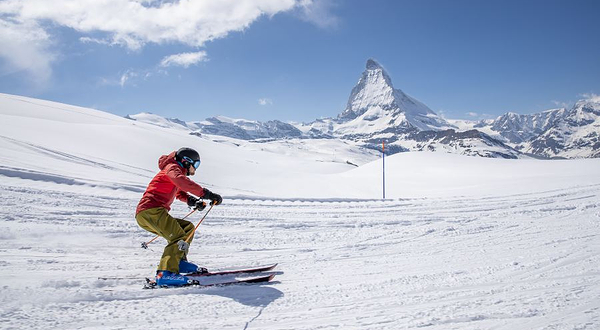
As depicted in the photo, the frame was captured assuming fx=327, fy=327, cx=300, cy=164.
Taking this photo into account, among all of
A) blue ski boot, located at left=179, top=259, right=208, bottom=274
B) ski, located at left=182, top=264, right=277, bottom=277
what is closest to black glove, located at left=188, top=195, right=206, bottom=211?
blue ski boot, located at left=179, top=259, right=208, bottom=274

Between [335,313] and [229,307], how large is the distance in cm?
119

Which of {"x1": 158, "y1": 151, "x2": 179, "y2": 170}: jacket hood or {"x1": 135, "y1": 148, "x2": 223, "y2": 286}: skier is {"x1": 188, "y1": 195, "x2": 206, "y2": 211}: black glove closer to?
{"x1": 135, "y1": 148, "x2": 223, "y2": 286}: skier

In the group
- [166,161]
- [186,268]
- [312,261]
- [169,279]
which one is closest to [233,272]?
[186,268]

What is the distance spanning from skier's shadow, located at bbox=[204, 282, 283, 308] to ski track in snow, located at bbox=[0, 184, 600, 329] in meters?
0.02

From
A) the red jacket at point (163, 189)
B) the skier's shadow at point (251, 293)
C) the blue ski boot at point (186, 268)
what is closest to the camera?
the skier's shadow at point (251, 293)

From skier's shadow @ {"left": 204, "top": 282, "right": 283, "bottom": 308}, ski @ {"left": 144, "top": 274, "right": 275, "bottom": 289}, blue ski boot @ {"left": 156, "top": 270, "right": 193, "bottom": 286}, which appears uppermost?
blue ski boot @ {"left": 156, "top": 270, "right": 193, "bottom": 286}

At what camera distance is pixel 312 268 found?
524cm

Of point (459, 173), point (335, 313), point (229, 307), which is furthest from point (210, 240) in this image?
point (459, 173)

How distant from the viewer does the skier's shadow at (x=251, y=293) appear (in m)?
3.87

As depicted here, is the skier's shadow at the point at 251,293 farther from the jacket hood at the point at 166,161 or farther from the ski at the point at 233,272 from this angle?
→ the jacket hood at the point at 166,161

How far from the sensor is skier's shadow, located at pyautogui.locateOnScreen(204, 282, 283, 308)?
387cm

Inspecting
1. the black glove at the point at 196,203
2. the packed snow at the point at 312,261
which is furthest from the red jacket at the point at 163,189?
the packed snow at the point at 312,261

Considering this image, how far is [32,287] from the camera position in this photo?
376 cm

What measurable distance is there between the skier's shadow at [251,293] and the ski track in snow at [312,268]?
2cm
